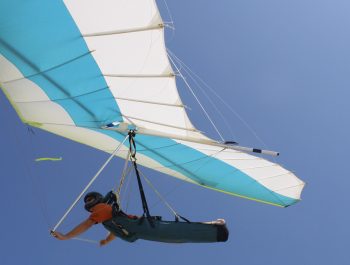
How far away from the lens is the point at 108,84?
5.54 metres

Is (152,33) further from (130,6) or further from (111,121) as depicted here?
(111,121)

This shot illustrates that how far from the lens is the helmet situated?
531cm

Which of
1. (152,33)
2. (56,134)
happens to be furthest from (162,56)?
(56,134)

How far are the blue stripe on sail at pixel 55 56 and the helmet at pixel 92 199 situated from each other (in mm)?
1257

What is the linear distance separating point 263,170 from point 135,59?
294 centimetres

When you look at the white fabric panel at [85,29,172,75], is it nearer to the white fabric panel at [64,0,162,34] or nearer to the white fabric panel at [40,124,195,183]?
the white fabric panel at [64,0,162,34]

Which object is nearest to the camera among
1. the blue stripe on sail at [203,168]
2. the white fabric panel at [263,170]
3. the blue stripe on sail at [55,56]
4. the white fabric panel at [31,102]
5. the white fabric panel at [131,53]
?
the blue stripe on sail at [55,56]

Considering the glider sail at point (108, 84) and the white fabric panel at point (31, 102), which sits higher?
the glider sail at point (108, 84)

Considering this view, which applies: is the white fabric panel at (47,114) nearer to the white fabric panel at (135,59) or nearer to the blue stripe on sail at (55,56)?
the blue stripe on sail at (55,56)

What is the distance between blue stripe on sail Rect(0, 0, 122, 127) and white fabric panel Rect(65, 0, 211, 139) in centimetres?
12

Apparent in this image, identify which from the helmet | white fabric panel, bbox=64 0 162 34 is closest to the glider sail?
white fabric panel, bbox=64 0 162 34

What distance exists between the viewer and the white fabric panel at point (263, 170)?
22.0ft

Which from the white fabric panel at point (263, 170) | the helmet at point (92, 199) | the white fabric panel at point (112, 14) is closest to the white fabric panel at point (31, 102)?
the white fabric panel at point (112, 14)

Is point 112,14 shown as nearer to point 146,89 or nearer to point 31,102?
point 146,89
